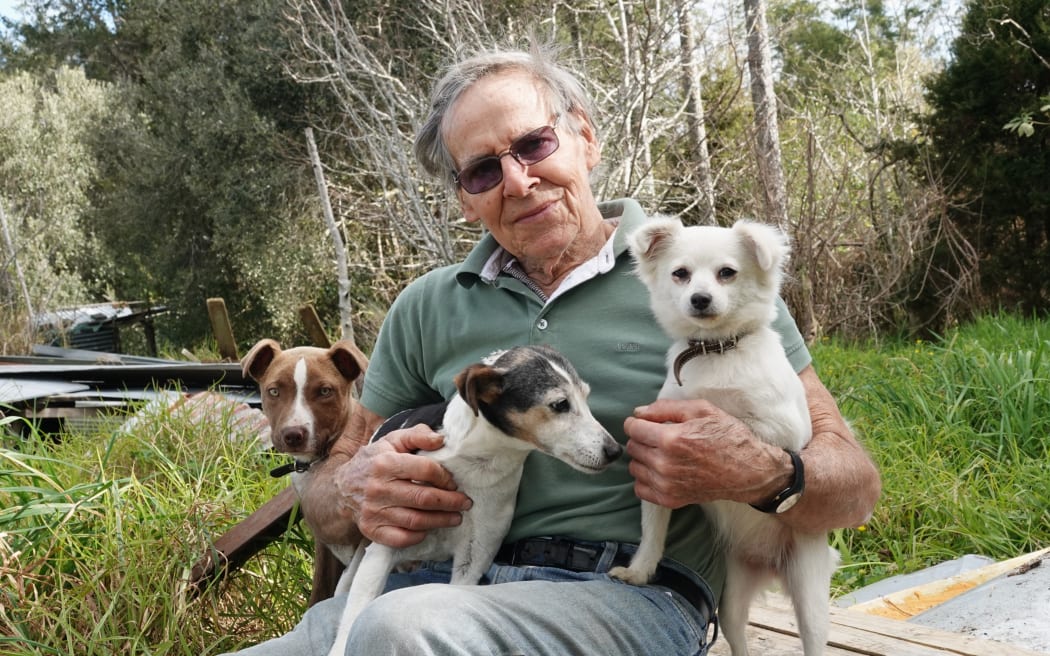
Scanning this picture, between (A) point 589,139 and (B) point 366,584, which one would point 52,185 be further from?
(B) point 366,584

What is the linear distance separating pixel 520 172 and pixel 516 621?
1194 millimetres

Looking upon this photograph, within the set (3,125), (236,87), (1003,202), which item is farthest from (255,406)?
(3,125)

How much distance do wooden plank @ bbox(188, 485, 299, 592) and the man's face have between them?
123cm

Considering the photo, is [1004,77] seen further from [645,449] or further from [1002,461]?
[645,449]

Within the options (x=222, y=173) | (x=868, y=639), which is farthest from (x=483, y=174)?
(x=222, y=173)

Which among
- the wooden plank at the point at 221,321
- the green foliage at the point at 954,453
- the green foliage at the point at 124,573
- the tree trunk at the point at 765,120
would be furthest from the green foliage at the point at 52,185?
the green foliage at the point at 954,453

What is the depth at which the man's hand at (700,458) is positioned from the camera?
194cm

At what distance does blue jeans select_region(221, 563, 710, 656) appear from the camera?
1.75 meters

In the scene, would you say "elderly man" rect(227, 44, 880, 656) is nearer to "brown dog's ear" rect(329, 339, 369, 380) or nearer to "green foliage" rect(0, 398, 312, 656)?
"brown dog's ear" rect(329, 339, 369, 380)

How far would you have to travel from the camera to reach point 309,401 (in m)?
2.77

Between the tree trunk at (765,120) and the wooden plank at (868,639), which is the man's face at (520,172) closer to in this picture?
the wooden plank at (868,639)

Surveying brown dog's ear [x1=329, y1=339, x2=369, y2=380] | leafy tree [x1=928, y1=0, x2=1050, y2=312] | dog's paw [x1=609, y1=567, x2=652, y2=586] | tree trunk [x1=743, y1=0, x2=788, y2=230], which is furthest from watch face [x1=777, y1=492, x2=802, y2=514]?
leafy tree [x1=928, y1=0, x2=1050, y2=312]

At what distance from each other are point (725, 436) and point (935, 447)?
3.74m

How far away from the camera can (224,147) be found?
16.7m
